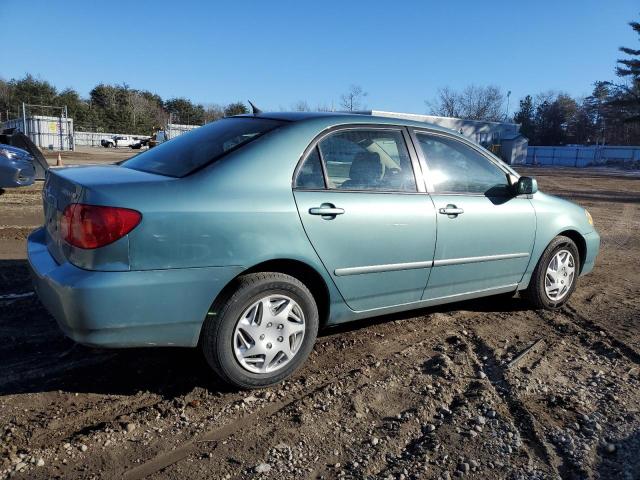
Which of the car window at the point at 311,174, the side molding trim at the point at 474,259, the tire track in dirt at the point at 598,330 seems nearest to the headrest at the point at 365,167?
the car window at the point at 311,174

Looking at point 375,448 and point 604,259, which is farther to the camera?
point 604,259

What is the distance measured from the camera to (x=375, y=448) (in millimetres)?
2660

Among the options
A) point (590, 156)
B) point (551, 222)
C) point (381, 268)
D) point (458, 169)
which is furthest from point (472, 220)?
point (590, 156)

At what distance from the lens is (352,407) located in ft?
10.0

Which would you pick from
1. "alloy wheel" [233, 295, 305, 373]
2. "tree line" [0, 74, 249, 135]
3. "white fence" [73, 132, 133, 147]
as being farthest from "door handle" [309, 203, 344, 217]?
"white fence" [73, 132, 133, 147]

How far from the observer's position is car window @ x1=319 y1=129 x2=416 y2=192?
3.50m

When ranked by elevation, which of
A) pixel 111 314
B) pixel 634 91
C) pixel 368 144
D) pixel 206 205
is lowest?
pixel 111 314

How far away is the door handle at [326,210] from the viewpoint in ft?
10.7

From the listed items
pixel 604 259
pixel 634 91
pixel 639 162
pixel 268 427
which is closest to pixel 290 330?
pixel 268 427

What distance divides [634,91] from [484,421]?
66.5 metres

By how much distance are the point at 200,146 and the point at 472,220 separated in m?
2.07

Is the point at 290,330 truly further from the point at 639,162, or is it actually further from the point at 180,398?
the point at 639,162

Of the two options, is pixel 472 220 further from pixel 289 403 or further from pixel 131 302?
pixel 131 302

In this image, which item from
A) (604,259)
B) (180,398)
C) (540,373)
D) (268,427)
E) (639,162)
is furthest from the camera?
(639,162)
